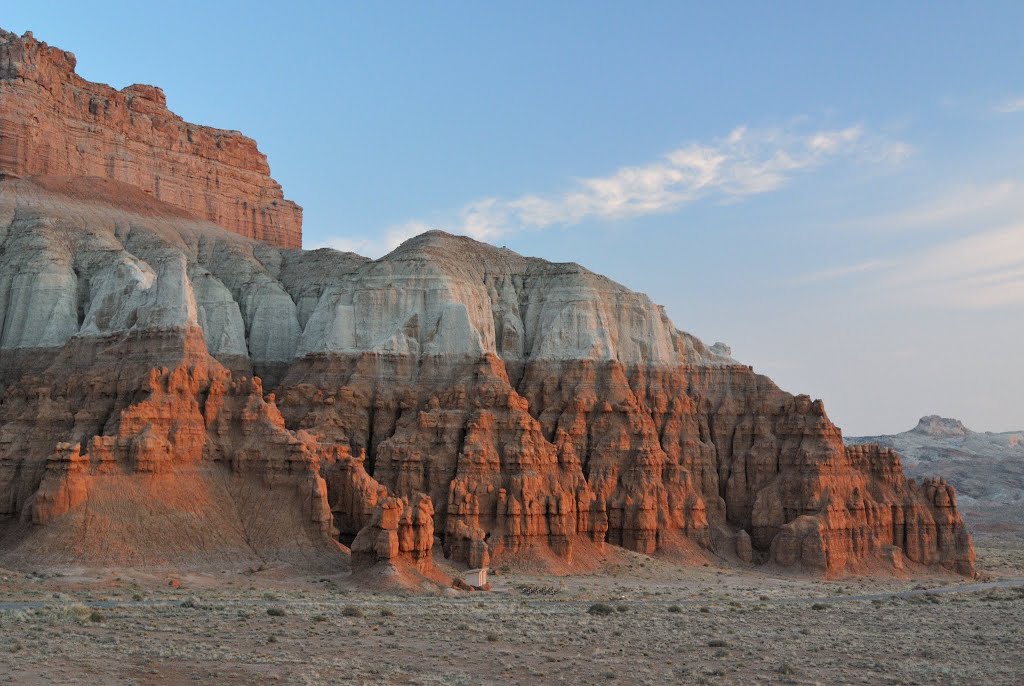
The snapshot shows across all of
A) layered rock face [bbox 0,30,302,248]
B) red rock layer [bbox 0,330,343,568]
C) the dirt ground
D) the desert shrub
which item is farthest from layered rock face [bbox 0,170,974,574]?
the desert shrub

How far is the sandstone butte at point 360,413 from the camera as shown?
59.8m

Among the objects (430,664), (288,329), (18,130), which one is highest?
(18,130)

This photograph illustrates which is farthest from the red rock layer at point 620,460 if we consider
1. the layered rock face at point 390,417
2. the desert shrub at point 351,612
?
the desert shrub at point 351,612

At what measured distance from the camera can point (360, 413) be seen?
2982 inches

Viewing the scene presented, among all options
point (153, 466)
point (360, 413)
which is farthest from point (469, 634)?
point (360, 413)

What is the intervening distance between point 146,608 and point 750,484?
50.1m

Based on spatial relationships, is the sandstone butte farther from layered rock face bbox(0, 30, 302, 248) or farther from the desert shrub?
the desert shrub

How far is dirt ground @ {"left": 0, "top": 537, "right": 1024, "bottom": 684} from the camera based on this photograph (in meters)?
33.7

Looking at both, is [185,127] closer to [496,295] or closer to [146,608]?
[496,295]

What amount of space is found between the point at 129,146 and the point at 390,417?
45241 mm

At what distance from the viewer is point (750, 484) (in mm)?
82500

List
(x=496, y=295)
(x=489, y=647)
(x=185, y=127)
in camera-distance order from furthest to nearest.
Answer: (x=185, y=127), (x=496, y=295), (x=489, y=647)

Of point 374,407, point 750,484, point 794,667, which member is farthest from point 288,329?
point 794,667

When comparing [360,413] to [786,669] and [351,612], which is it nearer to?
[351,612]
